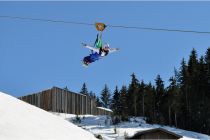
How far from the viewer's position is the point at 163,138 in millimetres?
40062

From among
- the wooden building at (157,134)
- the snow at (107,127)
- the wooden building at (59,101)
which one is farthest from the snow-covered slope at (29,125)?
the wooden building at (59,101)

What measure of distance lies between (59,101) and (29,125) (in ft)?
71.7

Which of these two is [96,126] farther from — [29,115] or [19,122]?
[19,122]

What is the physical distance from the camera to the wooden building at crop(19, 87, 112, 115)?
171 feet

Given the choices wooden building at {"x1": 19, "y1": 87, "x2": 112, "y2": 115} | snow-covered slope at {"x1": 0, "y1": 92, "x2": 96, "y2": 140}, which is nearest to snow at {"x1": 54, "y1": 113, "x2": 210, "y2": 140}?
wooden building at {"x1": 19, "y1": 87, "x2": 112, "y2": 115}

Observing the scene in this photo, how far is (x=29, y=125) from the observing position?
31.4 metres

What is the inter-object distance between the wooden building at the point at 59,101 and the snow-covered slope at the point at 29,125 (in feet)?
44.5

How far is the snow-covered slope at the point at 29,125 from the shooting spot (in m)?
28.1

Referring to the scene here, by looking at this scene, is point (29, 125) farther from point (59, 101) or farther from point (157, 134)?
point (59, 101)

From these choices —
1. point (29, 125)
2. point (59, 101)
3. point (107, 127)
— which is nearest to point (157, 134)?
point (107, 127)

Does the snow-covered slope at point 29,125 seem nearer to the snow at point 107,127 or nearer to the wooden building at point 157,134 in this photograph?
the snow at point 107,127

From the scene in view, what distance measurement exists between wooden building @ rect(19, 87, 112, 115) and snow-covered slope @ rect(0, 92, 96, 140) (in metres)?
13.6

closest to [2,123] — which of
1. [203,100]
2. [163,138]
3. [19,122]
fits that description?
[19,122]

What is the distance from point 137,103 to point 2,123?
51.4 metres
